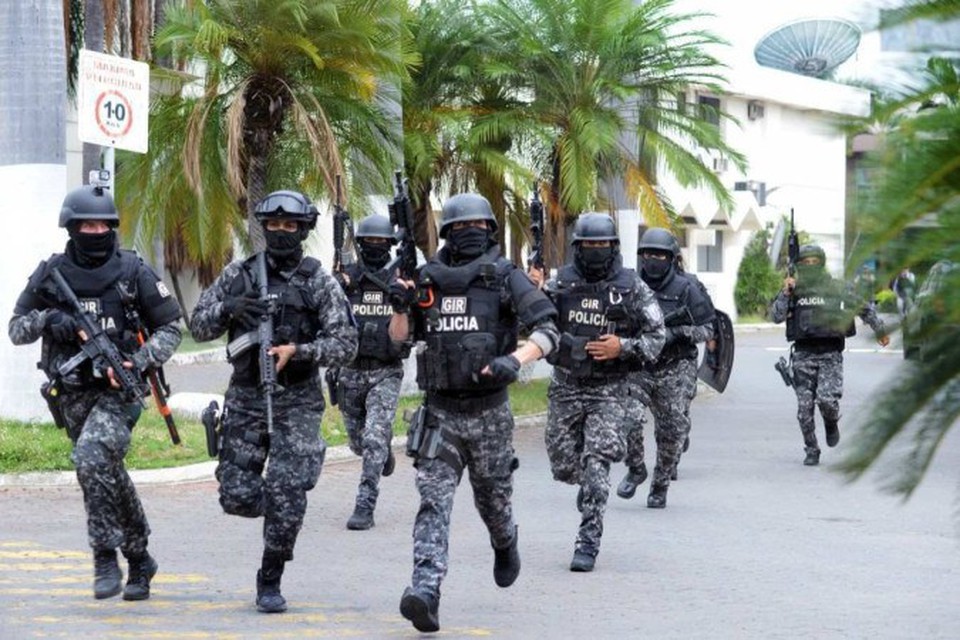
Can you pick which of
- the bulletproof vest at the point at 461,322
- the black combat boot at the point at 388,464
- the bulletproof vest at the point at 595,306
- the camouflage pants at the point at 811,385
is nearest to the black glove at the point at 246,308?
the bulletproof vest at the point at 461,322

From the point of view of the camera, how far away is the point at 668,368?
1238 cm

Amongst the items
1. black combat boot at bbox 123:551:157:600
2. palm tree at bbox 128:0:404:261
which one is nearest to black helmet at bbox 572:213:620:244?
black combat boot at bbox 123:551:157:600

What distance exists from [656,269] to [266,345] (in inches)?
221

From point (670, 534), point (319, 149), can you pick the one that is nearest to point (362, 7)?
point (319, 149)

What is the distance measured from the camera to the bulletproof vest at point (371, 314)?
36.8 ft

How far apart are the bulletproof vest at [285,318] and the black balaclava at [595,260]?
2143 millimetres

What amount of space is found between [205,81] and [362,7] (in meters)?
2.11

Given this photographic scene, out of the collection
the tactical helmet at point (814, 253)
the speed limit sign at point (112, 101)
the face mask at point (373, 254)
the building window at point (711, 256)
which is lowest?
the building window at point (711, 256)

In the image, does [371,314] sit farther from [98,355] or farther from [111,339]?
[98,355]

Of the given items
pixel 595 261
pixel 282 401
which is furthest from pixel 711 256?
pixel 282 401

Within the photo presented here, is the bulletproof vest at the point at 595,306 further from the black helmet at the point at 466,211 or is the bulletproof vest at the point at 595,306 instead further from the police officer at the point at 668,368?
the police officer at the point at 668,368

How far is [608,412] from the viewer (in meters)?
9.40

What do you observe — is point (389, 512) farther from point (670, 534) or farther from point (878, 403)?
point (878, 403)

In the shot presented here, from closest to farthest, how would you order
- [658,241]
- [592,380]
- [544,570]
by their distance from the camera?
[544,570], [592,380], [658,241]
